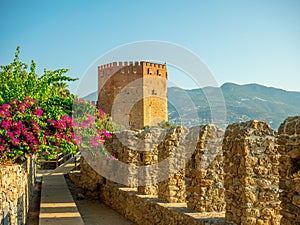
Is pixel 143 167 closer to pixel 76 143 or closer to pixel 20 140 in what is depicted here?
pixel 76 143

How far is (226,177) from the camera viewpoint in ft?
16.6

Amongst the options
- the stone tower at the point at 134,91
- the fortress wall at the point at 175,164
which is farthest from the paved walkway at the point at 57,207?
the stone tower at the point at 134,91

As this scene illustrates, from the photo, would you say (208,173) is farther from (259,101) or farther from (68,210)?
(259,101)

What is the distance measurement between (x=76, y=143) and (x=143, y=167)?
183 centimetres

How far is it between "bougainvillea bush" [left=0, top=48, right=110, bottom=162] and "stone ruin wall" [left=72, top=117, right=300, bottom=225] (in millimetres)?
1559

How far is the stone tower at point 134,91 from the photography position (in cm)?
5088

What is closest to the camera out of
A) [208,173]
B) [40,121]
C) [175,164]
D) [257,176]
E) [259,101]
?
[257,176]

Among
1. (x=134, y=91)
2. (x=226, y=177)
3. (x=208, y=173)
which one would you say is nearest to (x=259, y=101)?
(x=134, y=91)

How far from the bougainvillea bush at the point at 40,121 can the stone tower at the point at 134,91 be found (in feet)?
131

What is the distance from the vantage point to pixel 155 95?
53.4 m

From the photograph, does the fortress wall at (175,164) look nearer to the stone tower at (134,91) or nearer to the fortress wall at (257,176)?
the fortress wall at (257,176)

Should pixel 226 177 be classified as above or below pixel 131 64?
below

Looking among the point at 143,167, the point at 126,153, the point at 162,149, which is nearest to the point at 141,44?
the point at 126,153

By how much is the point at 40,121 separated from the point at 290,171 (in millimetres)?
6247
